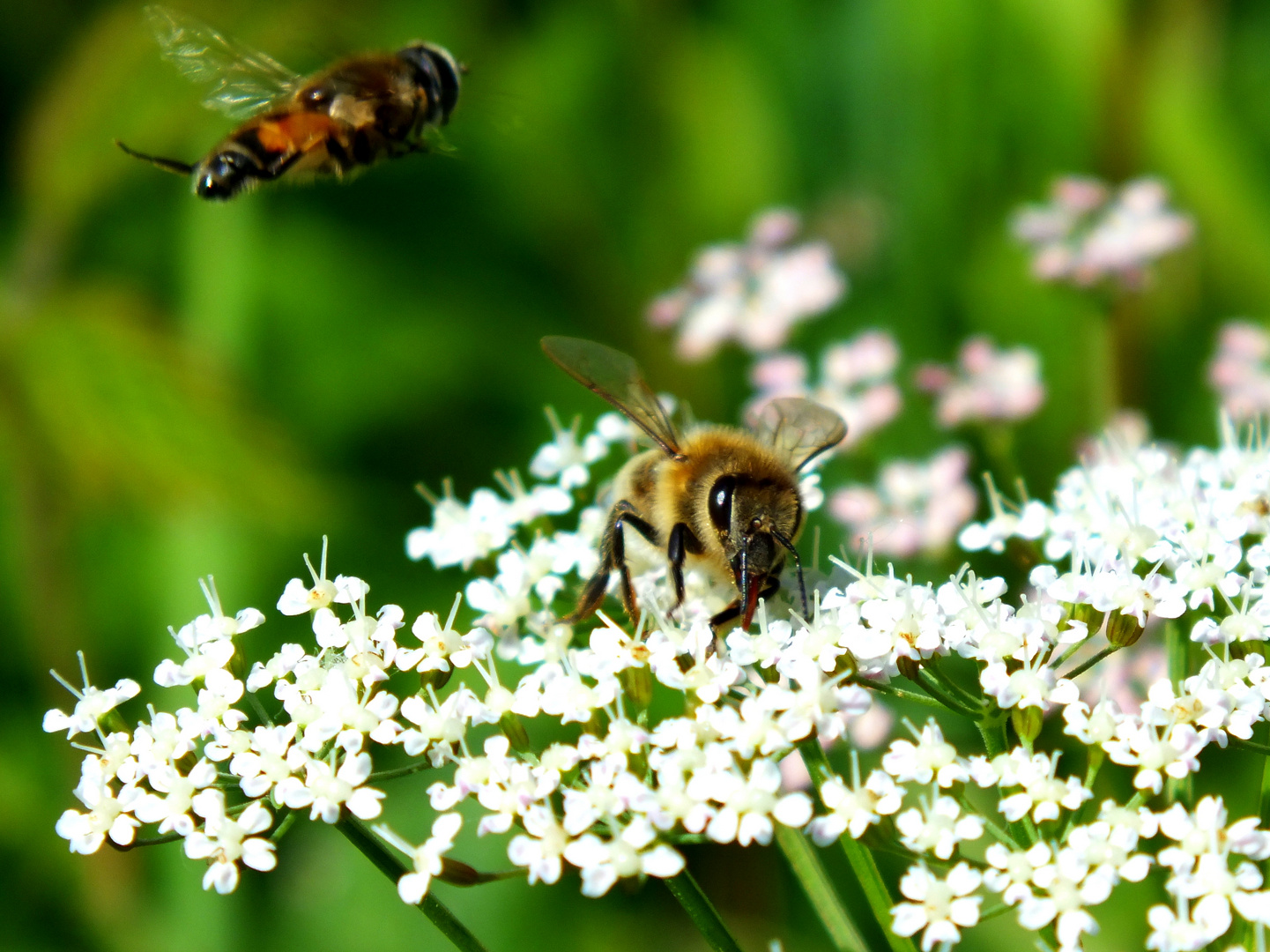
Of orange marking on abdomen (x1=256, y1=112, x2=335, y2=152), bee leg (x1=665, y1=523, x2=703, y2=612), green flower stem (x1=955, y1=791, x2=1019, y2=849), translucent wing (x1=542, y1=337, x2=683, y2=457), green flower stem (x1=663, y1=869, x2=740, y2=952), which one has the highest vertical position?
orange marking on abdomen (x1=256, y1=112, x2=335, y2=152)

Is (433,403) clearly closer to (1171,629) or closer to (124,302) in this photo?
(124,302)

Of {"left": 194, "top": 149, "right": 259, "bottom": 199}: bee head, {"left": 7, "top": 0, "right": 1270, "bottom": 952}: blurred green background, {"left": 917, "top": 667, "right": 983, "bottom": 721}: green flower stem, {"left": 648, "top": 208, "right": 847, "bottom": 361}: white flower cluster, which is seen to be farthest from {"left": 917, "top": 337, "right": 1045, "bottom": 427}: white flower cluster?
{"left": 194, "top": 149, "right": 259, "bottom": 199}: bee head


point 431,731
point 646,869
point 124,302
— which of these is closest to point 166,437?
point 124,302

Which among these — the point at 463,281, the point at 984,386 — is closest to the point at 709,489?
the point at 984,386

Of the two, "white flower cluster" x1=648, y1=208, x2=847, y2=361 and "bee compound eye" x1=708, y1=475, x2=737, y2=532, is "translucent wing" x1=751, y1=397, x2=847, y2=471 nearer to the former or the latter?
"bee compound eye" x1=708, y1=475, x2=737, y2=532

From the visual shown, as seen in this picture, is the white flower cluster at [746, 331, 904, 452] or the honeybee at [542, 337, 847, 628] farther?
the white flower cluster at [746, 331, 904, 452]

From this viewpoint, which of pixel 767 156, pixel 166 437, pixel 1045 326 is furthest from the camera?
pixel 767 156

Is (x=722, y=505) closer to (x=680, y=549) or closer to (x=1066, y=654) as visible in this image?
(x=680, y=549)
